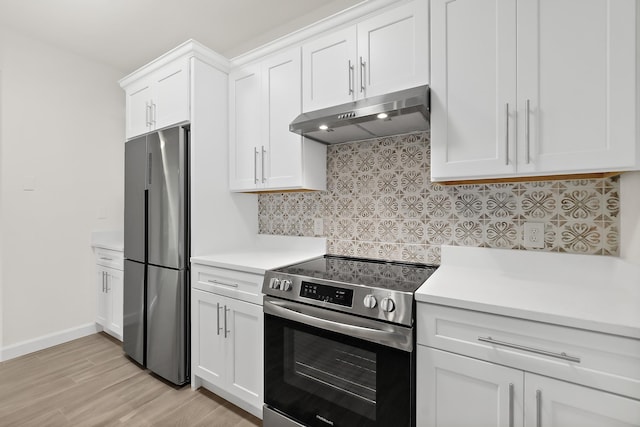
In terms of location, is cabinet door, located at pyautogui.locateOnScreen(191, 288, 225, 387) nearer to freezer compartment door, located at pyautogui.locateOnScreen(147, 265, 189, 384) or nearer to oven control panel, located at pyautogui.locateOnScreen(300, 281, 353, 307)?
freezer compartment door, located at pyautogui.locateOnScreen(147, 265, 189, 384)

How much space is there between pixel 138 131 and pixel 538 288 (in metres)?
2.98

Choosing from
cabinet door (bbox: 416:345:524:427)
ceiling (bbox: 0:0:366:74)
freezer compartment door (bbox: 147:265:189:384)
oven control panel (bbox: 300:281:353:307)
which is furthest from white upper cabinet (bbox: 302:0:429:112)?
freezer compartment door (bbox: 147:265:189:384)

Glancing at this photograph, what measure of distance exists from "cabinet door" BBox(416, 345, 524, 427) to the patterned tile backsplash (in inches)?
28.9

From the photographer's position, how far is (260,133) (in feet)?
6.97

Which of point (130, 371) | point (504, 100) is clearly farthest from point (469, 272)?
point (130, 371)

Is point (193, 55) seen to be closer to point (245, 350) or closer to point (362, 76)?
point (362, 76)

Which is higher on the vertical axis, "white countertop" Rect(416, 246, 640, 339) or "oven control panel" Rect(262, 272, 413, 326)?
"white countertop" Rect(416, 246, 640, 339)

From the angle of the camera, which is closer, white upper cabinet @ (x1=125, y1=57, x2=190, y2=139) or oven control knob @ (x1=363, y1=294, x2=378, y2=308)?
oven control knob @ (x1=363, y1=294, x2=378, y2=308)

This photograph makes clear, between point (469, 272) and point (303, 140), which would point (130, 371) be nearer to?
point (303, 140)

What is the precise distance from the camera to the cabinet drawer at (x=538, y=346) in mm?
875

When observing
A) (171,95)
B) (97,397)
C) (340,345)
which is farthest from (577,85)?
(97,397)

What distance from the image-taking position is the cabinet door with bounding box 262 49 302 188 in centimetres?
193

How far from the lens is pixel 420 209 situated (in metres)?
1.82

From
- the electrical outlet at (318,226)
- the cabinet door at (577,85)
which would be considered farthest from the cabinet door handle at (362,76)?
the electrical outlet at (318,226)
